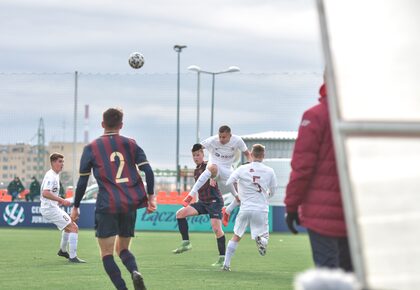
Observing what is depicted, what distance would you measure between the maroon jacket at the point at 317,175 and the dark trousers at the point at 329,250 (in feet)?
0.19

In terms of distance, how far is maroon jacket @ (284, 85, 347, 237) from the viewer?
6234mm

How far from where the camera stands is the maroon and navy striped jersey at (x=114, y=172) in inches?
Answer: 382

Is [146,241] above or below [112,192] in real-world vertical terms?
below

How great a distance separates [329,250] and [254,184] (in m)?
8.83

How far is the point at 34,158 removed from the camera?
3400 cm

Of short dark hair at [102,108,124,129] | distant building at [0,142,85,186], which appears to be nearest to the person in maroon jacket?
short dark hair at [102,108,124,129]

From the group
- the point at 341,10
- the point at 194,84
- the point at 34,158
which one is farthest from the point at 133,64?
the point at 341,10

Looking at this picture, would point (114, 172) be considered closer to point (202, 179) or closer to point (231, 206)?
point (202, 179)

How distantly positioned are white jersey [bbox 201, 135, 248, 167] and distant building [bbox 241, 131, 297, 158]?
16.5 metres

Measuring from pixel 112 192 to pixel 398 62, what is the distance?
6.16m

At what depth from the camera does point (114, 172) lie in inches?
384

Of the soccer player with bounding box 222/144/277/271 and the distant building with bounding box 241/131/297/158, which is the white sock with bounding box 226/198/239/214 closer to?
the soccer player with bounding box 222/144/277/271

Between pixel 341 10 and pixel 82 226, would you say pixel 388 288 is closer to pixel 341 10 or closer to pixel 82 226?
pixel 341 10

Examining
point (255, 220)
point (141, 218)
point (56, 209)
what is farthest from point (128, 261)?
point (141, 218)
